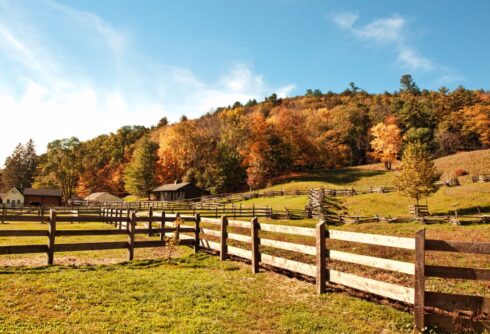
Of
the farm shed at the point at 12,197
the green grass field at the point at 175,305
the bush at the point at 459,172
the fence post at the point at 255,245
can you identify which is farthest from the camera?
the farm shed at the point at 12,197

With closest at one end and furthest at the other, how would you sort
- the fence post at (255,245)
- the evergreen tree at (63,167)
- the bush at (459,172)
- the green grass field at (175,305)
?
1. the green grass field at (175,305)
2. the fence post at (255,245)
3. the bush at (459,172)
4. the evergreen tree at (63,167)

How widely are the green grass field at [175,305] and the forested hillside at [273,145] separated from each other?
6162 centimetres

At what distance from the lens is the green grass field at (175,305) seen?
20.1 ft

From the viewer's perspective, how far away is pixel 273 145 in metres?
77.8

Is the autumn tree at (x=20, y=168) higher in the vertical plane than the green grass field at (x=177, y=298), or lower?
higher

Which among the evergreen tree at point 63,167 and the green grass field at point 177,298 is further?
the evergreen tree at point 63,167

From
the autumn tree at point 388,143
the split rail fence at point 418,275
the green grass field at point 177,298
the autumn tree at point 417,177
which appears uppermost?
the autumn tree at point 388,143

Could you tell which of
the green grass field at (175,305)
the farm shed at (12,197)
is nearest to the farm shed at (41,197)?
the farm shed at (12,197)

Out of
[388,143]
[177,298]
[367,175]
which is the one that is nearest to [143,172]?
[367,175]

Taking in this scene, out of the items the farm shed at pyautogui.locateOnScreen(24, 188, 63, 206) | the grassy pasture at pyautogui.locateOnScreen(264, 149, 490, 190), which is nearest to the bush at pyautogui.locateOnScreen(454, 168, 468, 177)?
the grassy pasture at pyautogui.locateOnScreen(264, 149, 490, 190)

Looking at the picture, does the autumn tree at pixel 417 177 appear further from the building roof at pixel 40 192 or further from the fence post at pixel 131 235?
the building roof at pixel 40 192

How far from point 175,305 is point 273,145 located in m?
71.4

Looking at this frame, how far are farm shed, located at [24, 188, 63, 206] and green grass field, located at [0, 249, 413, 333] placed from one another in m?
79.2

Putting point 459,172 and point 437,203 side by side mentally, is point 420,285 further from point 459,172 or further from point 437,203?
point 459,172
